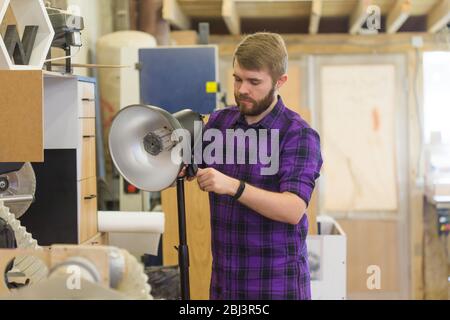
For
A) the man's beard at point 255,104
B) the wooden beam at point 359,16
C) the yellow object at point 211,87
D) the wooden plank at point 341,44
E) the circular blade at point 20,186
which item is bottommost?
the circular blade at point 20,186

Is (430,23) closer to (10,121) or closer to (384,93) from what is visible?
(384,93)

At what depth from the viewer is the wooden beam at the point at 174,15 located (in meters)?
3.39

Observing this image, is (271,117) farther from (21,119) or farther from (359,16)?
(359,16)

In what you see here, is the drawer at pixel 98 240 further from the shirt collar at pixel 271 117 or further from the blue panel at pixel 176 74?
the blue panel at pixel 176 74

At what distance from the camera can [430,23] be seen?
3.83 m

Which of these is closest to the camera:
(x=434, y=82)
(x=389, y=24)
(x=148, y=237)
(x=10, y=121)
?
(x=10, y=121)

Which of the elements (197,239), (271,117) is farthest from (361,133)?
(271,117)

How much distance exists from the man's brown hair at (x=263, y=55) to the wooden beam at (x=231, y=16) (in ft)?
6.46

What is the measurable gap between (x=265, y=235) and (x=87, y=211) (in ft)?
2.46

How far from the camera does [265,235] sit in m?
1.48

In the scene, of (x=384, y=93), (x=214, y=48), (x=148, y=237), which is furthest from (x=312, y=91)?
(x=148, y=237)

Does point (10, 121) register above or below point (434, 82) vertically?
below

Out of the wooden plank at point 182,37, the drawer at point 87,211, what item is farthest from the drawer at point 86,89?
the wooden plank at point 182,37
